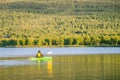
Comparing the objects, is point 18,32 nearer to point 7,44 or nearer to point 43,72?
point 7,44

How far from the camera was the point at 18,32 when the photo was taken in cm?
18762

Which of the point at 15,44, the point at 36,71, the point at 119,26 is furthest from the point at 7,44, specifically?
the point at 36,71

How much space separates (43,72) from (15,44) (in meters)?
94.0

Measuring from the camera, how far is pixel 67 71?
4459cm

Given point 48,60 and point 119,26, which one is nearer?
point 48,60

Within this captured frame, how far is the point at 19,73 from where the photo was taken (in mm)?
43281

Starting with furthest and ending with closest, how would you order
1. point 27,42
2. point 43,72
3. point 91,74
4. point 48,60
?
point 27,42
point 48,60
point 43,72
point 91,74

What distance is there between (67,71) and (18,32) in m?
144

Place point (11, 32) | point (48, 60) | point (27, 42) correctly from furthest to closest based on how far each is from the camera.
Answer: point (11, 32)
point (27, 42)
point (48, 60)

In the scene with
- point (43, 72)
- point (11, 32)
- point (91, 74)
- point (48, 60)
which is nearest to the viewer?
point (91, 74)

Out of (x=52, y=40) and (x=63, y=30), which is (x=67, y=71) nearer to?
(x=52, y=40)

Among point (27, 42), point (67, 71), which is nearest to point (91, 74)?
point (67, 71)

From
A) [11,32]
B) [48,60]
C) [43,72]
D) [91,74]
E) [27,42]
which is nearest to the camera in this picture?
[91,74]

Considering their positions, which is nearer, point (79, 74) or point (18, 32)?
point (79, 74)
